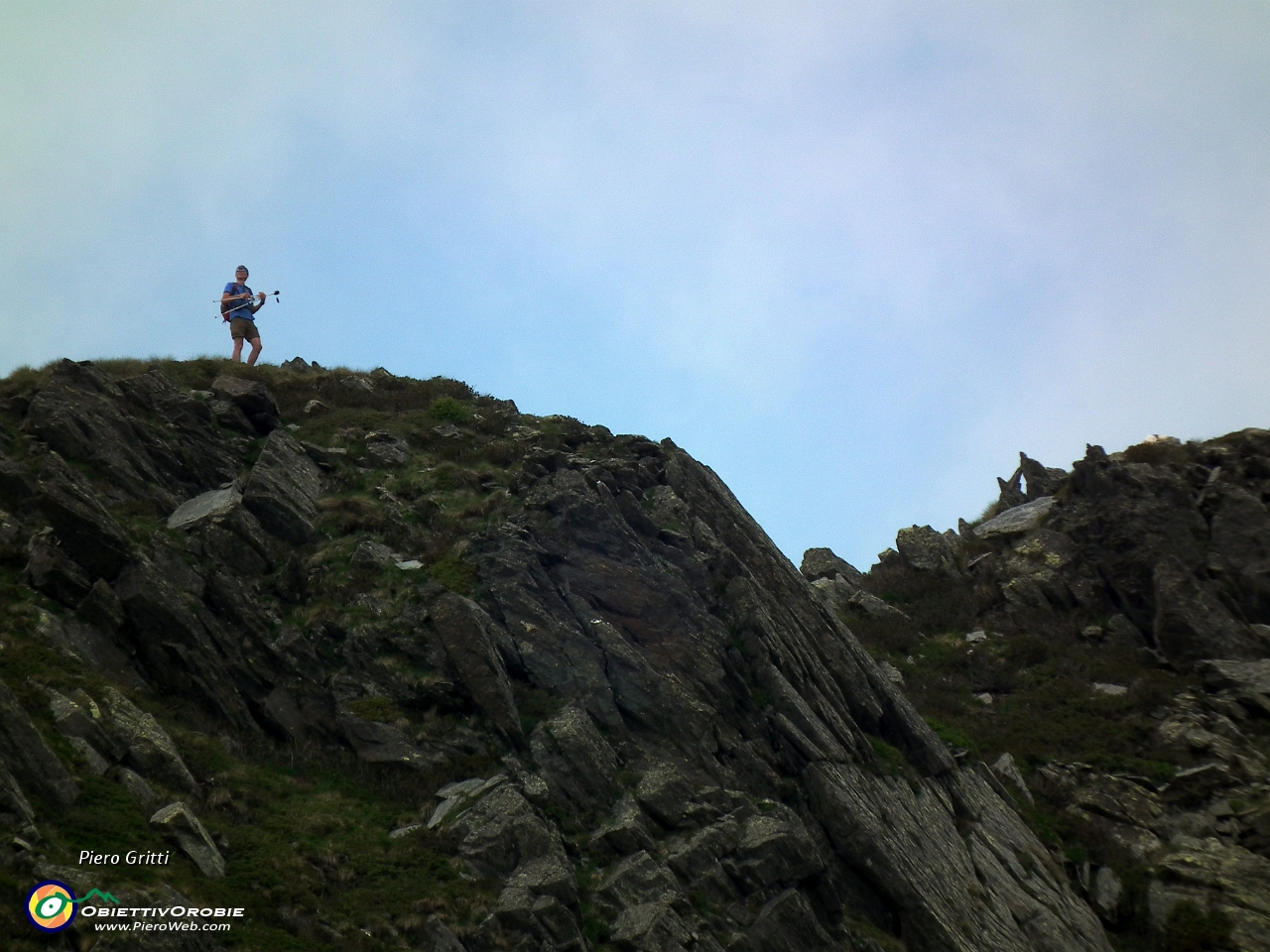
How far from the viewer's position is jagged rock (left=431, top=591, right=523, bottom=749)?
2092 cm

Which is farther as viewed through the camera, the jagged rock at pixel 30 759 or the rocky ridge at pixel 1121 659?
the rocky ridge at pixel 1121 659

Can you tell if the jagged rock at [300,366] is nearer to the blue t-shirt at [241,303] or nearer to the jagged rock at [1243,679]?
the blue t-shirt at [241,303]

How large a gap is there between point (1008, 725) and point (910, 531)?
17976 mm

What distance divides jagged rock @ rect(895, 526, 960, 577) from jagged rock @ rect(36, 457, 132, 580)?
38.1 metres

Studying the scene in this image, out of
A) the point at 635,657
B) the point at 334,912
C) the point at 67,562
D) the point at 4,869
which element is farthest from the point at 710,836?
the point at 67,562

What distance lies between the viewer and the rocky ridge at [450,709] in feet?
52.6

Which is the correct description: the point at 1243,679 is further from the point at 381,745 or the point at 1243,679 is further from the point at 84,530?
the point at 84,530

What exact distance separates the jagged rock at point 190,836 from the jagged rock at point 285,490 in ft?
35.7

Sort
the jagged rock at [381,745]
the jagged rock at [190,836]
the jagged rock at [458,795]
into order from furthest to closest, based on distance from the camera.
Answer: the jagged rock at [381,745] → the jagged rock at [458,795] → the jagged rock at [190,836]

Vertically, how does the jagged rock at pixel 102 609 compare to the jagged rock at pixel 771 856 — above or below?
above

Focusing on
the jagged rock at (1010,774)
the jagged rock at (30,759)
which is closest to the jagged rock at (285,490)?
the jagged rock at (30,759)

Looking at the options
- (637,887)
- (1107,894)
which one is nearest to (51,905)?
(637,887)

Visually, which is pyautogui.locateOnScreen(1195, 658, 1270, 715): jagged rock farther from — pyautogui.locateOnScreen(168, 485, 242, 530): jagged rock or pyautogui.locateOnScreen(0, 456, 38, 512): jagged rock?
pyautogui.locateOnScreen(0, 456, 38, 512): jagged rock

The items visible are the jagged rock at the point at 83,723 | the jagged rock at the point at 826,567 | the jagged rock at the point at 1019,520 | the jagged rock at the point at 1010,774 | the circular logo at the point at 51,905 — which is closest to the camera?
the circular logo at the point at 51,905
